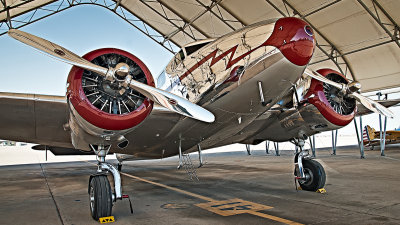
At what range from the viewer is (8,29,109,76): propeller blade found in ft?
14.0

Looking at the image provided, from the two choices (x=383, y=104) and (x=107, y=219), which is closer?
(x=107, y=219)

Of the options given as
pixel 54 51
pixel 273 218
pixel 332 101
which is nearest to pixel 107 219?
pixel 273 218

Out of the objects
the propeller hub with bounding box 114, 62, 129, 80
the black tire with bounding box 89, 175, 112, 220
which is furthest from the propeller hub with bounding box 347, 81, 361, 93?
the black tire with bounding box 89, 175, 112, 220

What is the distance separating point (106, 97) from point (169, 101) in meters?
0.99

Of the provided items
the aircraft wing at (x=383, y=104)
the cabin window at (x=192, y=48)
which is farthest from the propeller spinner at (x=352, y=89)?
the cabin window at (x=192, y=48)

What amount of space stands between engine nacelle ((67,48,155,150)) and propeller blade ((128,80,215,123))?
0.27 m

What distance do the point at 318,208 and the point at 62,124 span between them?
505 centimetres

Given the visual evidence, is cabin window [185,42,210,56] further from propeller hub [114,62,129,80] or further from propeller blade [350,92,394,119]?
propeller blade [350,92,394,119]

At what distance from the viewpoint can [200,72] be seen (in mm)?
5867

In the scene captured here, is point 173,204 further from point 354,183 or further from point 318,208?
point 354,183

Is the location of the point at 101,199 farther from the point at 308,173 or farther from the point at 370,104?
the point at 370,104

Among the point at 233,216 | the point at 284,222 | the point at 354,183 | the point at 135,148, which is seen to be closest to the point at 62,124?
the point at 135,148

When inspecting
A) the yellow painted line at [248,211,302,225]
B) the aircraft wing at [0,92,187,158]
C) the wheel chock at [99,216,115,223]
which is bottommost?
the yellow painted line at [248,211,302,225]

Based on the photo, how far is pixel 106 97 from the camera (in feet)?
15.3
